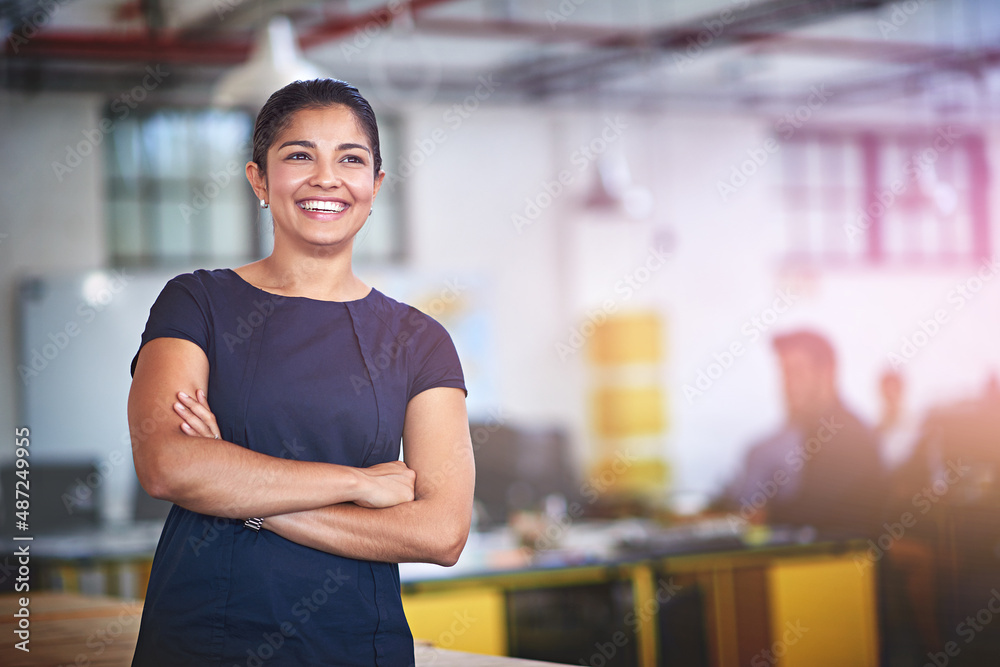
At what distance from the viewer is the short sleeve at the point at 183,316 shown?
1417 mm

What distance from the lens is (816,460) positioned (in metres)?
4.70

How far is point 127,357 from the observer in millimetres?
7445

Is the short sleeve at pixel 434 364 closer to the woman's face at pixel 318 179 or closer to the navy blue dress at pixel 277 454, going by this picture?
the navy blue dress at pixel 277 454

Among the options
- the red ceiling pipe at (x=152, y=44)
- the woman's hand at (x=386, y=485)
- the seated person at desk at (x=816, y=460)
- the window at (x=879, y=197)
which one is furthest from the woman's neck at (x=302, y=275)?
the window at (x=879, y=197)

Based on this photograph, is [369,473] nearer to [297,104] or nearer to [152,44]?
[297,104]

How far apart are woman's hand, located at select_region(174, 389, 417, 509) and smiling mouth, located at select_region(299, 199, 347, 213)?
0.89ft

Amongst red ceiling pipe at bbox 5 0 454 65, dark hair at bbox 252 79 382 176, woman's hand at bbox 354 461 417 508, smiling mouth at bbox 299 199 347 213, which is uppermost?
red ceiling pipe at bbox 5 0 454 65

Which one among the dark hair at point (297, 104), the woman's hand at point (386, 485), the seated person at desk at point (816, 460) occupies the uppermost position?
the dark hair at point (297, 104)

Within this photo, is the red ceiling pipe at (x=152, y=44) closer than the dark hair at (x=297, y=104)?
No

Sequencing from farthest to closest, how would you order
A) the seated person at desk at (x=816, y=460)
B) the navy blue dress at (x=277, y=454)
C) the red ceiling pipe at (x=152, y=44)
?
the red ceiling pipe at (x=152, y=44) → the seated person at desk at (x=816, y=460) → the navy blue dress at (x=277, y=454)

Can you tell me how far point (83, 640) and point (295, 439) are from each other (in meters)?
0.80

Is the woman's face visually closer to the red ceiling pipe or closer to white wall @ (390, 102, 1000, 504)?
the red ceiling pipe

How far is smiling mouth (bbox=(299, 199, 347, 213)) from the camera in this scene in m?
1.45

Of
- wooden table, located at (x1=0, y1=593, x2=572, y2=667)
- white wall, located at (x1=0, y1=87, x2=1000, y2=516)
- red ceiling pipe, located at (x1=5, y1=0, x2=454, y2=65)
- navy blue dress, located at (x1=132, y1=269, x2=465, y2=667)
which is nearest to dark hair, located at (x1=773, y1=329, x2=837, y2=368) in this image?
red ceiling pipe, located at (x1=5, y1=0, x2=454, y2=65)
